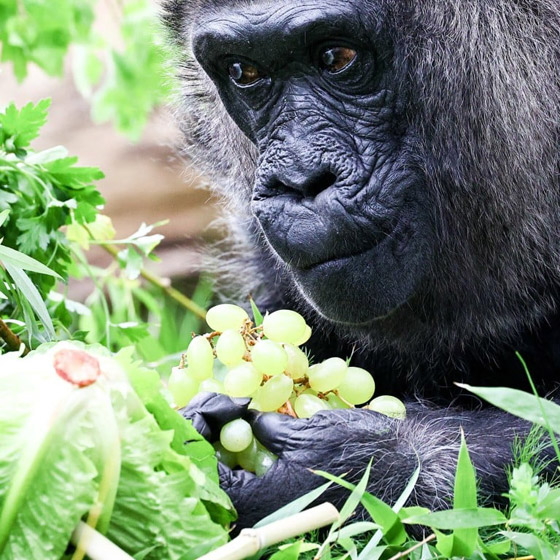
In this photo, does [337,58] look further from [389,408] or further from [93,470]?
[93,470]

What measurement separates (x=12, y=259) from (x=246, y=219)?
5.03ft

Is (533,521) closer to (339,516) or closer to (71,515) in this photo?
(339,516)

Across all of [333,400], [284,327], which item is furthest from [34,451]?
[333,400]

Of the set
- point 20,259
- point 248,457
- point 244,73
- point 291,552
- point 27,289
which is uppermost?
point 244,73

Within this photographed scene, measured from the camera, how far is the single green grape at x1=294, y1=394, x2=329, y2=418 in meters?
2.47

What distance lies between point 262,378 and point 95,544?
2.49 ft

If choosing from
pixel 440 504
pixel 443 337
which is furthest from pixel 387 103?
pixel 440 504

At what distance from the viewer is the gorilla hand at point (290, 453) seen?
7.55 feet

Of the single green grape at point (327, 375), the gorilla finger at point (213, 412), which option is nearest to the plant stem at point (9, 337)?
the gorilla finger at point (213, 412)

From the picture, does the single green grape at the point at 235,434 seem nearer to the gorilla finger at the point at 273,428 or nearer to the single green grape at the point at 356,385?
the gorilla finger at the point at 273,428

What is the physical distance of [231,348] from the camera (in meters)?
2.41

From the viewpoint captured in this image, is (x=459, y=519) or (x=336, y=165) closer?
(x=459, y=519)

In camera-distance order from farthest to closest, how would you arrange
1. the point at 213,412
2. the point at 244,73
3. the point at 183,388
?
the point at 244,73
the point at 183,388
the point at 213,412

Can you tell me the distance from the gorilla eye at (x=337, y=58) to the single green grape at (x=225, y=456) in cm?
110
